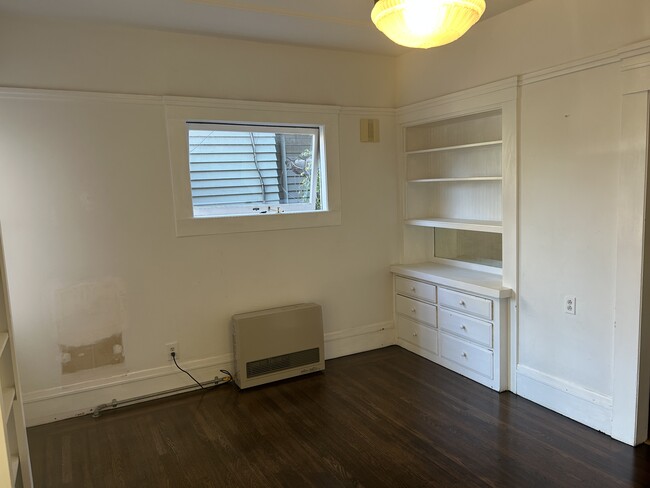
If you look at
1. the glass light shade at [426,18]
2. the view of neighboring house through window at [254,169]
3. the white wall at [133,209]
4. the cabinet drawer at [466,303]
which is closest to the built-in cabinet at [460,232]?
the cabinet drawer at [466,303]

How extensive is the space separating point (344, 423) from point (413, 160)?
2.46 meters

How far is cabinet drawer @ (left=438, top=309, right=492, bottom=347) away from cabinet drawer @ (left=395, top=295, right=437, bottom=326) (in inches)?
4.1

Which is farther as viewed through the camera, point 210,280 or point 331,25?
point 210,280

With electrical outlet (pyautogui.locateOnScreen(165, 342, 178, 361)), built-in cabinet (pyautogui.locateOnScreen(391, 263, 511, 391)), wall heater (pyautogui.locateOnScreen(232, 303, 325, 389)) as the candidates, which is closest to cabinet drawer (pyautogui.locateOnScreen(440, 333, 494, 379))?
built-in cabinet (pyautogui.locateOnScreen(391, 263, 511, 391))

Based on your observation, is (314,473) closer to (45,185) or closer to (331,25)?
(45,185)

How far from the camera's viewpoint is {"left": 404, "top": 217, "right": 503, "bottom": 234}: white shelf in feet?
11.6

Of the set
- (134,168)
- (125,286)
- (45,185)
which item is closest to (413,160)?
(134,168)

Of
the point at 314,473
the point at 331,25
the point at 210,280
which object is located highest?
the point at 331,25

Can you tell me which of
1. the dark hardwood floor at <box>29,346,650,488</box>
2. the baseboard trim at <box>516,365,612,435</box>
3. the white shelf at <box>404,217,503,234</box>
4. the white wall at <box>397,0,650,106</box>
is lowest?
the dark hardwood floor at <box>29,346,650,488</box>

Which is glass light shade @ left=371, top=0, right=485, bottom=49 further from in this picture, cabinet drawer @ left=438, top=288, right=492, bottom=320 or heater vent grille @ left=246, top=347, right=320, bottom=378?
heater vent grille @ left=246, top=347, right=320, bottom=378

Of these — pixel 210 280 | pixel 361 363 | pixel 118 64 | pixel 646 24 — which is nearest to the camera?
pixel 646 24

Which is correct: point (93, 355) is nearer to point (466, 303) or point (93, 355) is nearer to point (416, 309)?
point (416, 309)

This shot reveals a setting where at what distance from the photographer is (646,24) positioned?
8.07ft

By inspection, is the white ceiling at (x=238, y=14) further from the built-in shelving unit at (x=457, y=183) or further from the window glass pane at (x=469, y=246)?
the window glass pane at (x=469, y=246)
